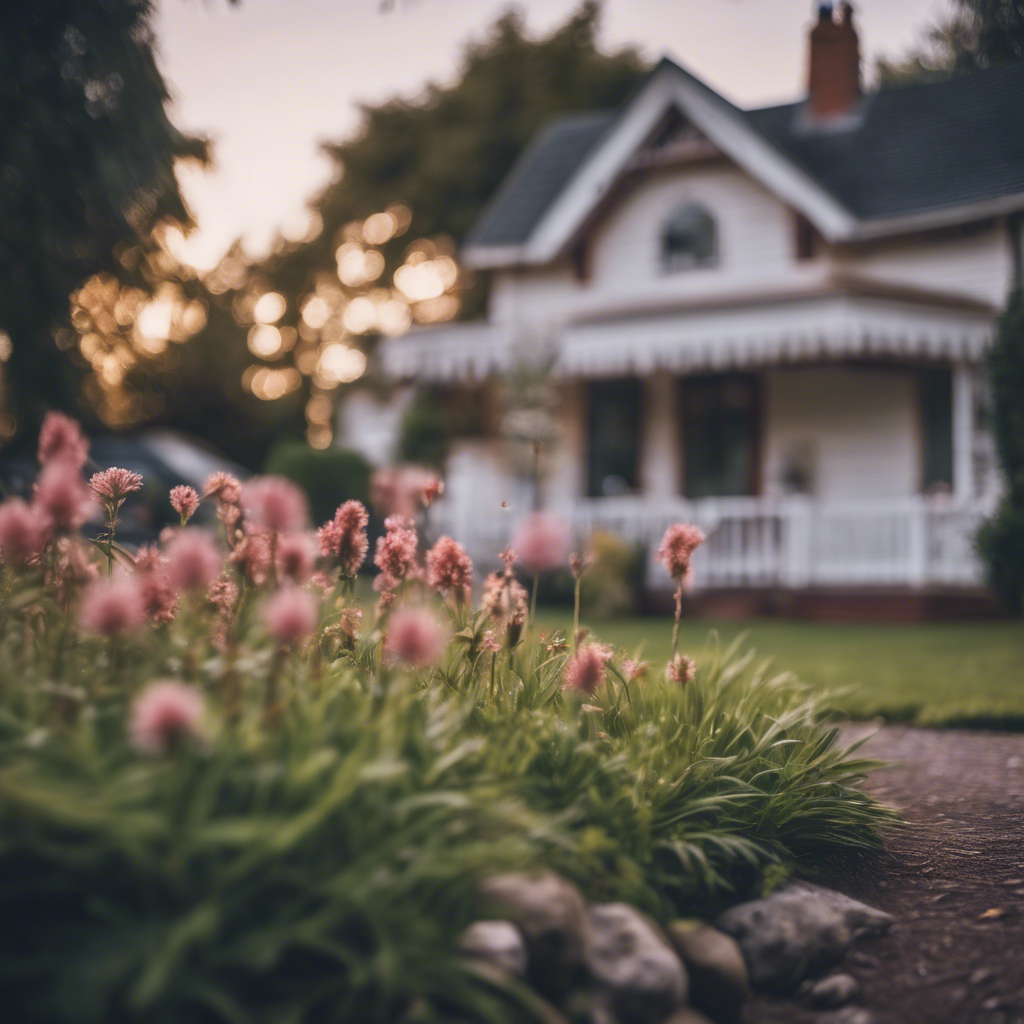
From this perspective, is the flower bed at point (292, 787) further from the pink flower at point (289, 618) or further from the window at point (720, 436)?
the window at point (720, 436)

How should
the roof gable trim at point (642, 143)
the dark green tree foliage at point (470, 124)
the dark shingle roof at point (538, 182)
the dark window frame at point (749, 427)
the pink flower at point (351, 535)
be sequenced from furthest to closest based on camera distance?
the dark green tree foliage at point (470, 124), the dark shingle roof at point (538, 182), the dark window frame at point (749, 427), the roof gable trim at point (642, 143), the pink flower at point (351, 535)

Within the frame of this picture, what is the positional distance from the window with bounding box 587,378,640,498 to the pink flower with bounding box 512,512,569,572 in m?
12.8

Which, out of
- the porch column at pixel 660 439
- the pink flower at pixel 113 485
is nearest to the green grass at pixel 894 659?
the pink flower at pixel 113 485

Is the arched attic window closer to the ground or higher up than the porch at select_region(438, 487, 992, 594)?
higher up

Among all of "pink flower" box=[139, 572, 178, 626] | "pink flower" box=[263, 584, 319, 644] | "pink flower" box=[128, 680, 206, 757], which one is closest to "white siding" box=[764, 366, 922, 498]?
"pink flower" box=[139, 572, 178, 626]

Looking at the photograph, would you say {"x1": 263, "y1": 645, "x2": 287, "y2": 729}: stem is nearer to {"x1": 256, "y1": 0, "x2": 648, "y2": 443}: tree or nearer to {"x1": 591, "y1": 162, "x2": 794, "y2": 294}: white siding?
{"x1": 591, "y1": 162, "x2": 794, "y2": 294}: white siding

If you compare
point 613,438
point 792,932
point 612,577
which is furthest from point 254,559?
point 613,438

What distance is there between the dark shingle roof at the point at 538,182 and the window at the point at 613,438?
9.01 ft

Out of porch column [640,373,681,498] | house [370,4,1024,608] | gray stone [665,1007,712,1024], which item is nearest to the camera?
gray stone [665,1007,712,1024]

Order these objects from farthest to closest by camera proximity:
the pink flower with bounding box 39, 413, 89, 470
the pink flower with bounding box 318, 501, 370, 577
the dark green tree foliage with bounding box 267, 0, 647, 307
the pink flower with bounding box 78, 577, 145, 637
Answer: the dark green tree foliage with bounding box 267, 0, 647, 307 < the pink flower with bounding box 318, 501, 370, 577 < the pink flower with bounding box 39, 413, 89, 470 < the pink flower with bounding box 78, 577, 145, 637

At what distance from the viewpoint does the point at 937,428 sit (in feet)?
45.0

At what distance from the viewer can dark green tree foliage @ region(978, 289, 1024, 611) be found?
8.69m

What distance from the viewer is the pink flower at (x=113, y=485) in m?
3.01

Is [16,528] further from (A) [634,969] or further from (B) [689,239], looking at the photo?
(B) [689,239]
